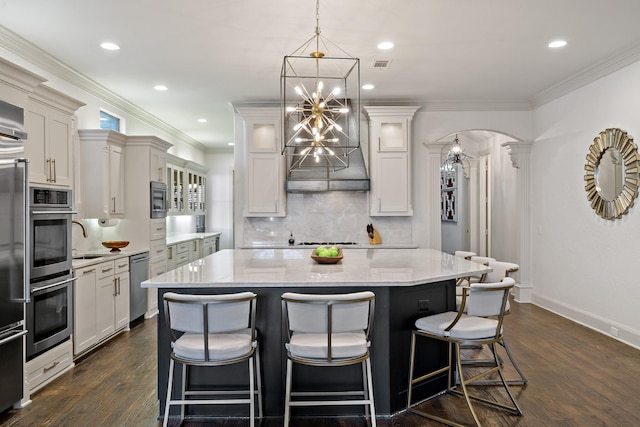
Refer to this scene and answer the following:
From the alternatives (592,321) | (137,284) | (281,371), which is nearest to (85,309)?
(137,284)

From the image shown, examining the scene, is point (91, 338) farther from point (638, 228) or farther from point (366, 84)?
point (638, 228)

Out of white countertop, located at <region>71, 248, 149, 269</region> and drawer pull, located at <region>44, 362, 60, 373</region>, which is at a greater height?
white countertop, located at <region>71, 248, 149, 269</region>

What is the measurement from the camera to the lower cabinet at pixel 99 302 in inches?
159

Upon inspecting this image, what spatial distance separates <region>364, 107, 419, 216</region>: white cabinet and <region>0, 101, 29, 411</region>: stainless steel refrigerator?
4.20 metres

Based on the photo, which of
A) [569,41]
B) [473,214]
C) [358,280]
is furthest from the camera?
[473,214]

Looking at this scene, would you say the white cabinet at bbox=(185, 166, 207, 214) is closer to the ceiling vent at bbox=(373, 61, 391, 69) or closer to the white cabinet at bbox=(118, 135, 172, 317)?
the white cabinet at bbox=(118, 135, 172, 317)

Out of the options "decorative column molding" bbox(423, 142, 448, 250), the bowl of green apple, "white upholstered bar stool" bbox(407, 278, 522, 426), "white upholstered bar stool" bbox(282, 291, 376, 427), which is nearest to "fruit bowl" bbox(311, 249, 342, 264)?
the bowl of green apple

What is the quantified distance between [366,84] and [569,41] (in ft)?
7.24

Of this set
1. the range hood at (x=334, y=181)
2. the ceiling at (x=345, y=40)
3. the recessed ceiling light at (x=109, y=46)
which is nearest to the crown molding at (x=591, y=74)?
the ceiling at (x=345, y=40)

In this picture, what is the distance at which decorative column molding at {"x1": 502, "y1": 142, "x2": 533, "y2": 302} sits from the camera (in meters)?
6.41

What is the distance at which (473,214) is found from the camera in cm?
895

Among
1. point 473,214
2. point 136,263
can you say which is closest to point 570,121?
point 473,214

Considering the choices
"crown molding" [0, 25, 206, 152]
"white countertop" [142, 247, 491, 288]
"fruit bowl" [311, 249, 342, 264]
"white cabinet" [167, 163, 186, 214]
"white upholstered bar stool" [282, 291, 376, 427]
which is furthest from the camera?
"white cabinet" [167, 163, 186, 214]

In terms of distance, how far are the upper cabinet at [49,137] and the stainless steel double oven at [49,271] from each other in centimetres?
13
